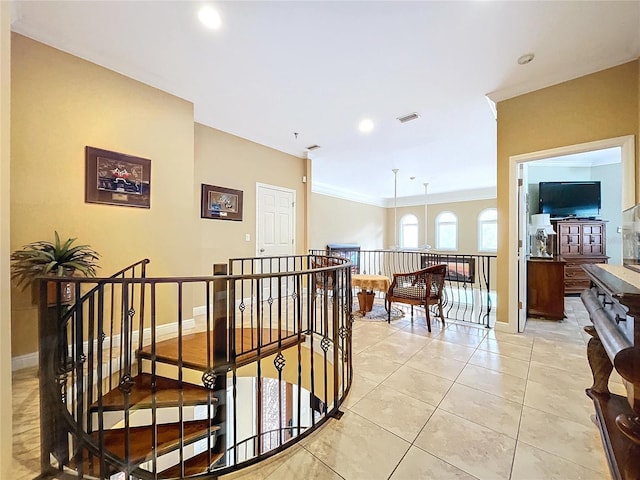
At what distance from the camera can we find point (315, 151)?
550 cm

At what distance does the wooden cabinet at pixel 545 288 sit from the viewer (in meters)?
3.85

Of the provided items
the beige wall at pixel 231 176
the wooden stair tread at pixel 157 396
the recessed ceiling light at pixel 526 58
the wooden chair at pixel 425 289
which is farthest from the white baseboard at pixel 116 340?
the recessed ceiling light at pixel 526 58

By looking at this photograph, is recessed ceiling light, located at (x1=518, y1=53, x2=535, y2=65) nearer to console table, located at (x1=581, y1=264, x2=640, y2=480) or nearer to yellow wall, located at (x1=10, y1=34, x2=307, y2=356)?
console table, located at (x1=581, y1=264, x2=640, y2=480)

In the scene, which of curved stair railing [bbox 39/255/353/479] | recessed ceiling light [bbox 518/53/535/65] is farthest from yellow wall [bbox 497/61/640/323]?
curved stair railing [bbox 39/255/353/479]

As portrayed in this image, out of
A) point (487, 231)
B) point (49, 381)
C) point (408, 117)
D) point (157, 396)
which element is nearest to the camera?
point (49, 381)

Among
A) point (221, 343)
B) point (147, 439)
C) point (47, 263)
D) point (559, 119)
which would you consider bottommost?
point (147, 439)

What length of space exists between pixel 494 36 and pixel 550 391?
3.01 m

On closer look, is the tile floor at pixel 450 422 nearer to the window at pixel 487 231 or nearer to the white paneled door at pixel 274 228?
the white paneled door at pixel 274 228

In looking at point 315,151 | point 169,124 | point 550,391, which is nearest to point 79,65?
point 169,124

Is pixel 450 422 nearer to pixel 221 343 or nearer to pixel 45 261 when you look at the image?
pixel 221 343

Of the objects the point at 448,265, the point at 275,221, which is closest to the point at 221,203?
the point at 275,221

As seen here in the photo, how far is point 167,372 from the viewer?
2842mm

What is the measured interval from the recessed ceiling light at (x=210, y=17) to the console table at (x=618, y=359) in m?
3.05

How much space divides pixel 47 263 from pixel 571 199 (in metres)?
8.22
